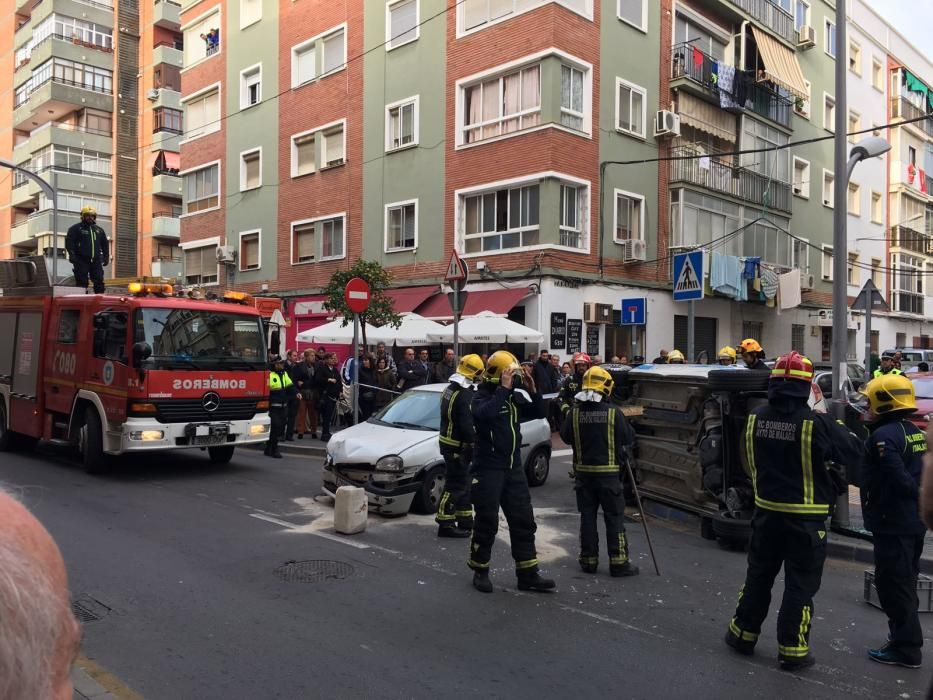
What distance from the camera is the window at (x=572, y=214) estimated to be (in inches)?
813

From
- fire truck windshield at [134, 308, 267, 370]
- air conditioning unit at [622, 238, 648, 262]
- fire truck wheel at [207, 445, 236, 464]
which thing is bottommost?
fire truck wheel at [207, 445, 236, 464]

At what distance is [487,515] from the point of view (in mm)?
6199

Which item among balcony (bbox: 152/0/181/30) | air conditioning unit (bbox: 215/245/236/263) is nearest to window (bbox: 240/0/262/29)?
air conditioning unit (bbox: 215/245/236/263)

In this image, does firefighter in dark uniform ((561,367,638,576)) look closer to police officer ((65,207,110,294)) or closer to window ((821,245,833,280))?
police officer ((65,207,110,294))

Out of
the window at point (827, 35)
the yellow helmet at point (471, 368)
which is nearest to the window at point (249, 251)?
the yellow helmet at point (471, 368)

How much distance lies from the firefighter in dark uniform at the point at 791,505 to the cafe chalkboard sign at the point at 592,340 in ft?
52.8

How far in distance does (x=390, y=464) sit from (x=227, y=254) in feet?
76.4

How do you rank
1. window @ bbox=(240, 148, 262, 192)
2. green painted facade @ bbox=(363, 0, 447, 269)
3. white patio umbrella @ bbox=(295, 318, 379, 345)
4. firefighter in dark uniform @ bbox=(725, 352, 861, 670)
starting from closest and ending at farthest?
firefighter in dark uniform @ bbox=(725, 352, 861, 670) → white patio umbrella @ bbox=(295, 318, 379, 345) → green painted facade @ bbox=(363, 0, 447, 269) → window @ bbox=(240, 148, 262, 192)

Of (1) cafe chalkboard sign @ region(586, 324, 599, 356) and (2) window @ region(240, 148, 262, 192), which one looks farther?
(2) window @ region(240, 148, 262, 192)

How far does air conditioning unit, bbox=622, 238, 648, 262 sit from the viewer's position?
21984mm

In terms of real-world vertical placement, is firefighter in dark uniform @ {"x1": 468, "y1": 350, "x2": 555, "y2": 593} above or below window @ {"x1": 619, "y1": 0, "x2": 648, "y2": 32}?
below

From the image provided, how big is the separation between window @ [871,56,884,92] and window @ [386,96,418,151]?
23991 millimetres

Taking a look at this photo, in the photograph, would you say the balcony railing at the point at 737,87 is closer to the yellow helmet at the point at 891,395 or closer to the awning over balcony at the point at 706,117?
the awning over balcony at the point at 706,117

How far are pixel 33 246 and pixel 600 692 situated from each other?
4998 cm
